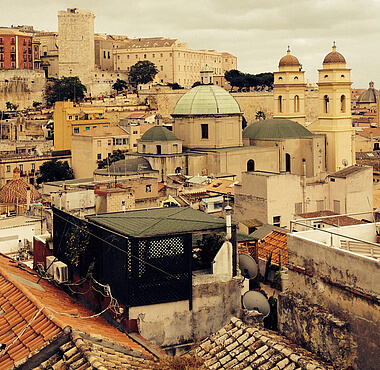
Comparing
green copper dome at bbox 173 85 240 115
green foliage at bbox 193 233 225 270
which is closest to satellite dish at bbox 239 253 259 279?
green foliage at bbox 193 233 225 270

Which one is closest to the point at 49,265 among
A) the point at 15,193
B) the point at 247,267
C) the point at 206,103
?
the point at 247,267

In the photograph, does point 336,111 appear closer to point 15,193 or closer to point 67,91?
point 15,193

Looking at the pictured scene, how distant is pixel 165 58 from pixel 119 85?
1117 cm

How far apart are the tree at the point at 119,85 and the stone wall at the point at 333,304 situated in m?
74.6

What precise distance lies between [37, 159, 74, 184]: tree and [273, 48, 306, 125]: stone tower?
13469 millimetres

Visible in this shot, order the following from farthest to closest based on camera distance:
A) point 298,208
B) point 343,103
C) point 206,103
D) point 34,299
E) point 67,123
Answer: point 67,123 → point 343,103 → point 206,103 → point 298,208 → point 34,299

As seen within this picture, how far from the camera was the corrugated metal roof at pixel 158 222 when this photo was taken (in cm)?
930

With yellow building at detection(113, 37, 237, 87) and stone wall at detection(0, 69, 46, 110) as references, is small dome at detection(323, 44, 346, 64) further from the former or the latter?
yellow building at detection(113, 37, 237, 87)

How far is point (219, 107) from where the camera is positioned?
39.3 m

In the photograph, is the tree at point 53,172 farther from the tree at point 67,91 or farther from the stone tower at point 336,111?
the tree at point 67,91

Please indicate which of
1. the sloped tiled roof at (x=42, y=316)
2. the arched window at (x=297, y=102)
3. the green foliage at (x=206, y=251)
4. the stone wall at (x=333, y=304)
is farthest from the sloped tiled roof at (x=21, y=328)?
the arched window at (x=297, y=102)

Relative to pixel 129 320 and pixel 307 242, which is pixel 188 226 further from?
pixel 307 242

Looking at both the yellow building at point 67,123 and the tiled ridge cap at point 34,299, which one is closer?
the tiled ridge cap at point 34,299

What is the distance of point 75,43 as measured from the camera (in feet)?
269
